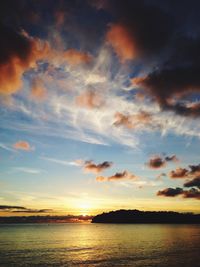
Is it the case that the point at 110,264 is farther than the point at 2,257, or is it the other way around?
the point at 2,257

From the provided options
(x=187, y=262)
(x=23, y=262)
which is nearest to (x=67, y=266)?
(x=23, y=262)

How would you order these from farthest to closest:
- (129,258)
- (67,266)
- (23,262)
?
(129,258)
(23,262)
(67,266)

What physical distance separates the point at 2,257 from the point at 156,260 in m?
39.9

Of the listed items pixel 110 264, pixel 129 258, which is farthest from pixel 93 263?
pixel 129 258

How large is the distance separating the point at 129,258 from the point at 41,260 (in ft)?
72.2

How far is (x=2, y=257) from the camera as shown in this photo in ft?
233

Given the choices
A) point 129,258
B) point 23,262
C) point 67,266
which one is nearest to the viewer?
point 67,266

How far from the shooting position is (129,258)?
68.4 metres

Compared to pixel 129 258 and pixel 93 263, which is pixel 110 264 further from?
pixel 129 258

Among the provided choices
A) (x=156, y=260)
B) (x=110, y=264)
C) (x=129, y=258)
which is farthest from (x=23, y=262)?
(x=156, y=260)

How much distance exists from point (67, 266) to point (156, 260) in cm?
2135

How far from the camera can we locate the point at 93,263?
63.1 meters

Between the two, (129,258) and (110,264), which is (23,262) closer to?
(110,264)

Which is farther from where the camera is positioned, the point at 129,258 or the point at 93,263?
the point at 129,258
